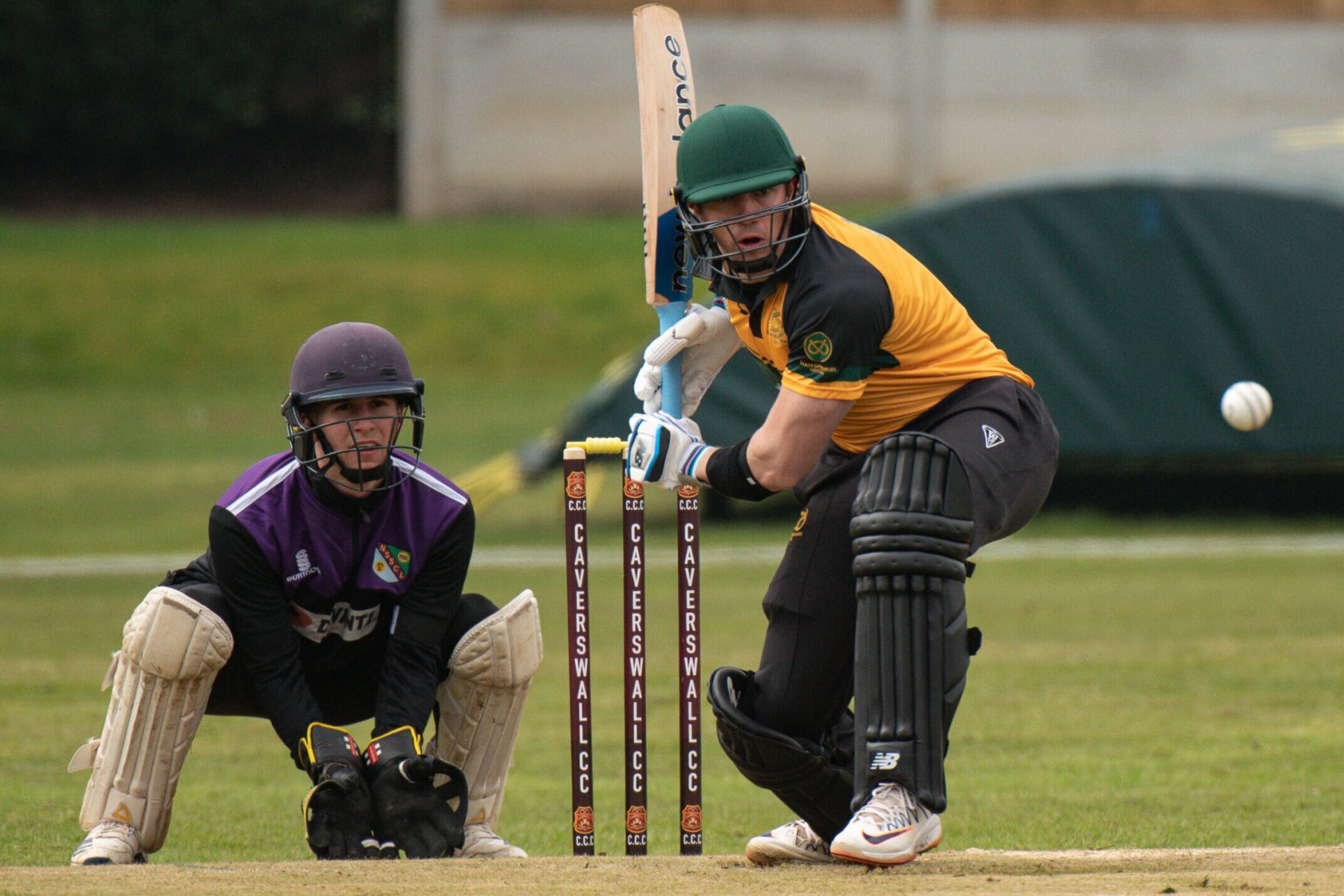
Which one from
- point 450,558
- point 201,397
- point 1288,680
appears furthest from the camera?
point 201,397

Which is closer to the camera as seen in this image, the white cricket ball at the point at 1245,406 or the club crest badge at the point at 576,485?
the club crest badge at the point at 576,485

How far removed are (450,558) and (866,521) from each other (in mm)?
1055

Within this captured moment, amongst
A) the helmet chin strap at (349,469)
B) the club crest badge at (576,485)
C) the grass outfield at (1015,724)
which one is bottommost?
the grass outfield at (1015,724)

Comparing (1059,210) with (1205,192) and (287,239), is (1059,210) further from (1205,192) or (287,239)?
(287,239)

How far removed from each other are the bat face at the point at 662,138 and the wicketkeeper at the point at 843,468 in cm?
15

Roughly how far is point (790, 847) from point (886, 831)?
44 centimetres

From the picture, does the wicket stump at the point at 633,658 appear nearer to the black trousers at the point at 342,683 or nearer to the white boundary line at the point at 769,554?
the black trousers at the point at 342,683

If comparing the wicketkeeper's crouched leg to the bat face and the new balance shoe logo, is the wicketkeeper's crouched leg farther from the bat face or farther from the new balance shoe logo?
the new balance shoe logo

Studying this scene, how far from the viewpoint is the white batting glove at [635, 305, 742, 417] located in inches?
149

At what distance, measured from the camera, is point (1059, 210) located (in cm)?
1088

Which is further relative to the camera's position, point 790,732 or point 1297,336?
point 1297,336

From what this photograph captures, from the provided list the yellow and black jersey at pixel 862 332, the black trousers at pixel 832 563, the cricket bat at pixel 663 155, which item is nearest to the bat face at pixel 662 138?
the cricket bat at pixel 663 155

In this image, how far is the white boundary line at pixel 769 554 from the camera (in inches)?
380

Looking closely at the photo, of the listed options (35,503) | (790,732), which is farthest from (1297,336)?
(35,503)
